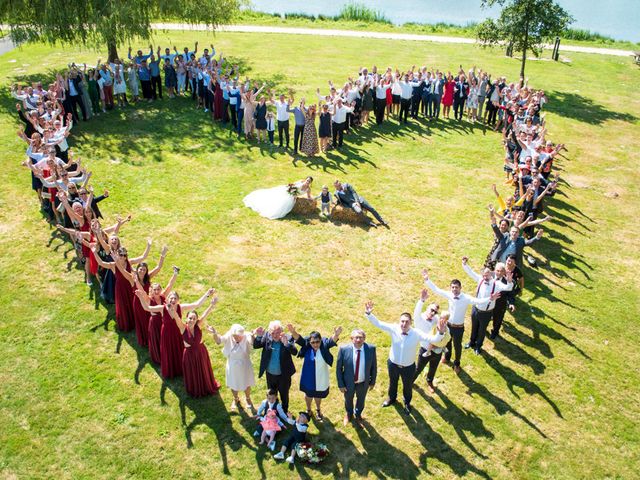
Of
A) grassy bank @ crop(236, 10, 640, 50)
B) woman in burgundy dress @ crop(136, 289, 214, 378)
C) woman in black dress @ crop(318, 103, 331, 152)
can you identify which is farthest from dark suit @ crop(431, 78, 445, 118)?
grassy bank @ crop(236, 10, 640, 50)

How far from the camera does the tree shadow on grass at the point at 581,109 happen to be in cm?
2350

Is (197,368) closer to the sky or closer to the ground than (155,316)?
closer to the ground

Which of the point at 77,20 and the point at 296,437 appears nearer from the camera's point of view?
the point at 296,437

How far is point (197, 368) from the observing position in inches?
329

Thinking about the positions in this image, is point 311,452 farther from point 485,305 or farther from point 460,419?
point 485,305

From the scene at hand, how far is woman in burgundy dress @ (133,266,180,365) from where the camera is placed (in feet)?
27.8

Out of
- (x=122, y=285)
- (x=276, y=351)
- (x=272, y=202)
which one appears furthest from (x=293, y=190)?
(x=276, y=351)

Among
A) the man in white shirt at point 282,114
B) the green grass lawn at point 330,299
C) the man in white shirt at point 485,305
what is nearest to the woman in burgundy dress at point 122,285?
the green grass lawn at point 330,299

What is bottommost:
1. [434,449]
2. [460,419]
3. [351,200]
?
[434,449]

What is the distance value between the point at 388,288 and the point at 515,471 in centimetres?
476

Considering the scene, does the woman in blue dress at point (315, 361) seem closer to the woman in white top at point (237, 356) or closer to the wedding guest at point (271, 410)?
the wedding guest at point (271, 410)

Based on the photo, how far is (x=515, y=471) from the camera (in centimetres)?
766

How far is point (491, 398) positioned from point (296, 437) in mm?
3495

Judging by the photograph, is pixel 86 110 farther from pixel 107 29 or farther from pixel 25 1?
pixel 25 1
